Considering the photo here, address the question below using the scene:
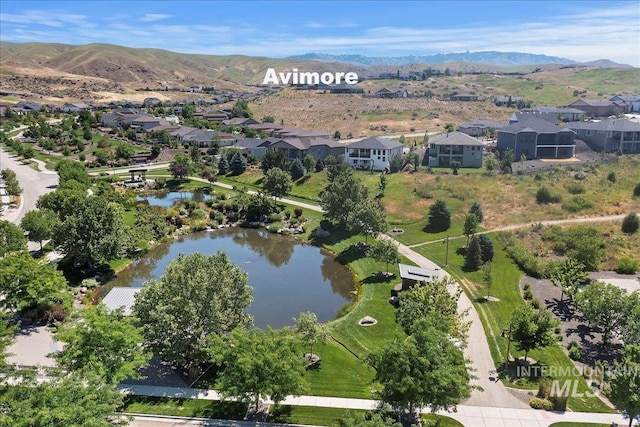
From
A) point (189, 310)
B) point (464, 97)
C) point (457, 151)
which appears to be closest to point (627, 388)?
point (189, 310)

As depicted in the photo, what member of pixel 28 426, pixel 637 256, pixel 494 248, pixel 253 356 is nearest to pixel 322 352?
pixel 253 356

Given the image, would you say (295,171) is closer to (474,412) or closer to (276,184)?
(276,184)

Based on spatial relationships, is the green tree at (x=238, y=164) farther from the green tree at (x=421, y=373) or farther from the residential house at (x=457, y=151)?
the green tree at (x=421, y=373)

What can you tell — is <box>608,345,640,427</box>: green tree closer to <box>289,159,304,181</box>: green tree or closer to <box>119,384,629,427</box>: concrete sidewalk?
<box>119,384,629,427</box>: concrete sidewalk

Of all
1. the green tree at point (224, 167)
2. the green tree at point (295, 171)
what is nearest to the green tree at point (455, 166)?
the green tree at point (295, 171)

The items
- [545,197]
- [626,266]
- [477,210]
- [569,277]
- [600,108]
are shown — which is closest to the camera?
[569,277]

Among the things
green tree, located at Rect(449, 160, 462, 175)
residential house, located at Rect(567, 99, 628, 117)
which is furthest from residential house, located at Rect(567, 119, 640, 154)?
residential house, located at Rect(567, 99, 628, 117)
